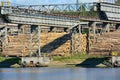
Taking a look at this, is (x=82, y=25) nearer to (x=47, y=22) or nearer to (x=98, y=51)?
(x=98, y=51)

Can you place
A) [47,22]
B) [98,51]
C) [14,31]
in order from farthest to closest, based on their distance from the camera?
1. [14,31]
2. [98,51]
3. [47,22]

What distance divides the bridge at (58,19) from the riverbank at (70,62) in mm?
4793

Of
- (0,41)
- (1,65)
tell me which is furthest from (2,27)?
(1,65)

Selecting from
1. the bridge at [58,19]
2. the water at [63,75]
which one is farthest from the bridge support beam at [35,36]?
the water at [63,75]

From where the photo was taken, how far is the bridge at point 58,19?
4715 inches

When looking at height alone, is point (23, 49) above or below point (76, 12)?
below

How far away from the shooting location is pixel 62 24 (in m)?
138

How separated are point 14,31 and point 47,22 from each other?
30271 millimetres

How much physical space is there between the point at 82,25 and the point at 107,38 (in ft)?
30.7

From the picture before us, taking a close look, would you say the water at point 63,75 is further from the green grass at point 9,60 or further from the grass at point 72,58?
the grass at point 72,58

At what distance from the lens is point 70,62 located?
429 ft

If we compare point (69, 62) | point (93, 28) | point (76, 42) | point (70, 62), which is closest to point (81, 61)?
point (70, 62)

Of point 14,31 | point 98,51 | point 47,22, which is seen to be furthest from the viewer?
point 14,31

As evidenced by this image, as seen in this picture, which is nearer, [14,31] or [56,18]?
[56,18]
